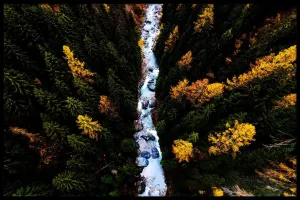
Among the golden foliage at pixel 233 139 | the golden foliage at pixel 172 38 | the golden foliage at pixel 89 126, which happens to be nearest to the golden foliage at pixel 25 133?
the golden foliage at pixel 89 126

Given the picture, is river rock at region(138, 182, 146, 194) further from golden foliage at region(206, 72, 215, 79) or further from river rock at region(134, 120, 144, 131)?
golden foliage at region(206, 72, 215, 79)

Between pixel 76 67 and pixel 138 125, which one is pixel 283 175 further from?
pixel 76 67

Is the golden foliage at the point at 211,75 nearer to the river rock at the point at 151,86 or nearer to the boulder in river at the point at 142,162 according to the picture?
the river rock at the point at 151,86

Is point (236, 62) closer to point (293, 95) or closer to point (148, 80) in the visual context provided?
point (293, 95)

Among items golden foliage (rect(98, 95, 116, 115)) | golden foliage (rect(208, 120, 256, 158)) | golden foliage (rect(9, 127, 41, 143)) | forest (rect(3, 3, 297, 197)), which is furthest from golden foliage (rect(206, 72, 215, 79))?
golden foliage (rect(9, 127, 41, 143))

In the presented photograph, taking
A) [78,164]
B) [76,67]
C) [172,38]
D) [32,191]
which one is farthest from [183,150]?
[172,38]

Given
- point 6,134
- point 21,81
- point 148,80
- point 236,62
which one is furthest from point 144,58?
point 6,134
